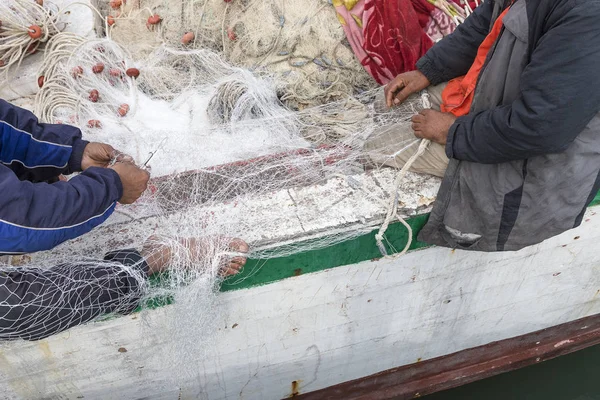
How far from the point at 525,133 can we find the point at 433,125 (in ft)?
2.05

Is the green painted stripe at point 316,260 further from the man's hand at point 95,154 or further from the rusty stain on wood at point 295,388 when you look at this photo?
the rusty stain on wood at point 295,388

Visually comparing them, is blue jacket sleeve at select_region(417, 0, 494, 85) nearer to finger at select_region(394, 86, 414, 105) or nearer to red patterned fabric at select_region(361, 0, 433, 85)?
finger at select_region(394, 86, 414, 105)

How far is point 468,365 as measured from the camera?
13.4 feet

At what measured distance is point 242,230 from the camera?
2600mm

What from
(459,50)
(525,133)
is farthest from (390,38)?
(525,133)

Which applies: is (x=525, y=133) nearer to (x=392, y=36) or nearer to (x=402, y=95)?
(x=402, y=95)

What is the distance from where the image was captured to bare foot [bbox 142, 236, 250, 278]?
2.42 meters

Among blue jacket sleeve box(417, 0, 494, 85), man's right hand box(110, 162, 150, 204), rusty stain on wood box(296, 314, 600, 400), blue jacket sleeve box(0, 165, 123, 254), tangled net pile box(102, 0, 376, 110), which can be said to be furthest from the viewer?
rusty stain on wood box(296, 314, 600, 400)

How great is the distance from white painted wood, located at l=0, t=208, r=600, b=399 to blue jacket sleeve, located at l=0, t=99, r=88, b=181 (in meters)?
0.87

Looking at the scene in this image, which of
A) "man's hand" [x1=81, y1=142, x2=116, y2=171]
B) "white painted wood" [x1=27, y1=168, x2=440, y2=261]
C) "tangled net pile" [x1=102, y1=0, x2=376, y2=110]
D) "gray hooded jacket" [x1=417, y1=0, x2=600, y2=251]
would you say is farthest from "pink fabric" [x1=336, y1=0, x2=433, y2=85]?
"man's hand" [x1=81, y1=142, x2=116, y2=171]

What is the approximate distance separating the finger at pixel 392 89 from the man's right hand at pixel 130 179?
5.43ft

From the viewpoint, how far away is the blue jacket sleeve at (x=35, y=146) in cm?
241

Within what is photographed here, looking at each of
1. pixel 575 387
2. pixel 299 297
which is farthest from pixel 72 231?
pixel 575 387

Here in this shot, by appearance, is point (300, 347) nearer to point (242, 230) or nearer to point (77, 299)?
point (242, 230)
